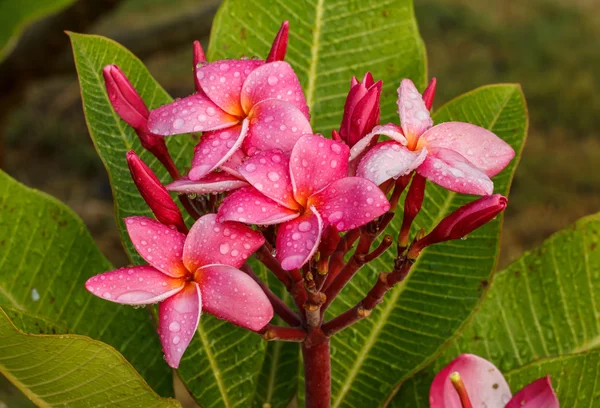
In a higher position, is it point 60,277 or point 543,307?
point 60,277

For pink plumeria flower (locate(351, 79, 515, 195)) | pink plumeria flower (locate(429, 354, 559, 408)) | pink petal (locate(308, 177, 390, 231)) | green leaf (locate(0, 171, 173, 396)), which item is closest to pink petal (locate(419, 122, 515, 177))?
pink plumeria flower (locate(351, 79, 515, 195))

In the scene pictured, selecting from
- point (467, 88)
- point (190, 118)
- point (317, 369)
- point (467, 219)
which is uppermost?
point (190, 118)

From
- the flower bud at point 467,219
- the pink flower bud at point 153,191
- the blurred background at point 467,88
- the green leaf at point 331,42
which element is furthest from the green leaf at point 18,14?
the flower bud at point 467,219

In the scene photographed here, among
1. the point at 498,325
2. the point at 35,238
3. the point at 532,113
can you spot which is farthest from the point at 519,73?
the point at 35,238

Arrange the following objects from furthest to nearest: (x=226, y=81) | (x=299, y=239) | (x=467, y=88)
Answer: (x=467, y=88)
(x=226, y=81)
(x=299, y=239)

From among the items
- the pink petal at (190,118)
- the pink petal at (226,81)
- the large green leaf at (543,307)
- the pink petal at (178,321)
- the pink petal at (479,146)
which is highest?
the pink petal at (226,81)

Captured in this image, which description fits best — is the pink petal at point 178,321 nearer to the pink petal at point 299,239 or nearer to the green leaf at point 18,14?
the pink petal at point 299,239

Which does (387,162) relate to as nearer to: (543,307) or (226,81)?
(226,81)

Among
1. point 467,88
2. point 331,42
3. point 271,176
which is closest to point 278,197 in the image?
point 271,176
